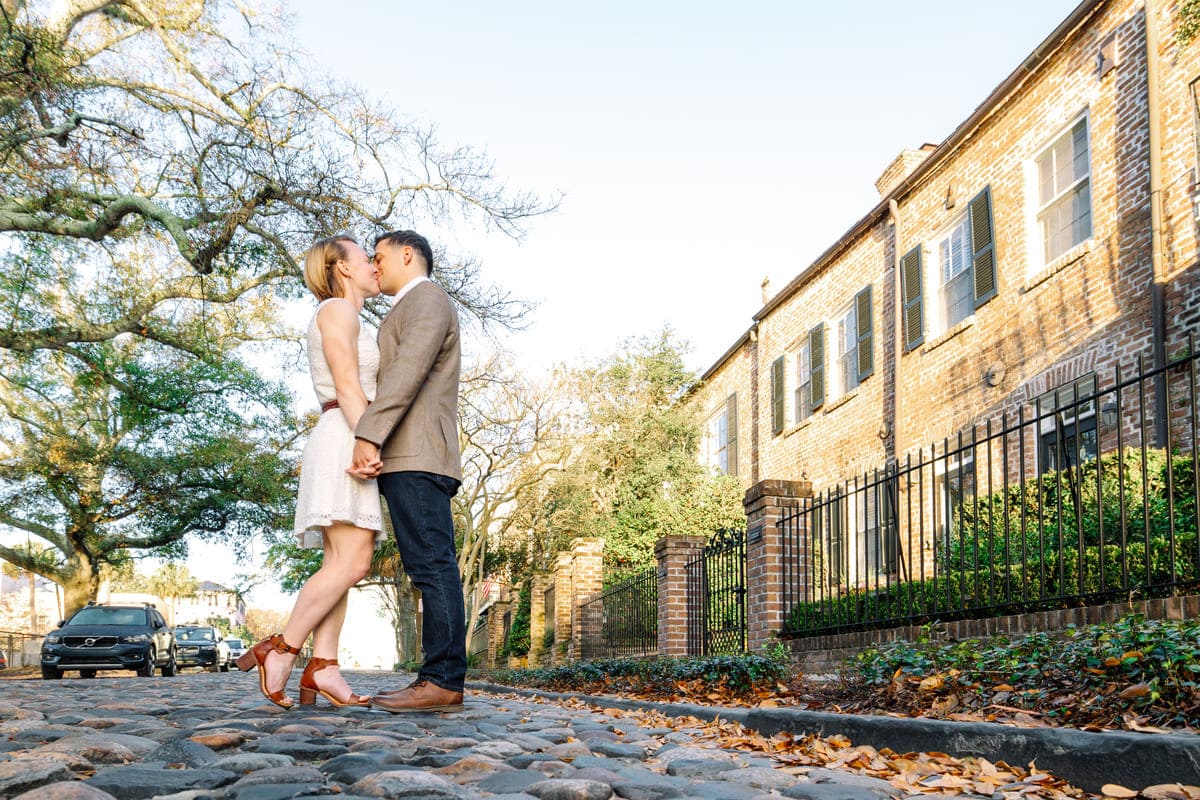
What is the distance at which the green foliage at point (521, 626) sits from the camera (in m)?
21.5

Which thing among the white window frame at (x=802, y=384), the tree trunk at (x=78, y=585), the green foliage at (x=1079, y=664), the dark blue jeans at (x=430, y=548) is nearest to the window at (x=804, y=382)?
the white window frame at (x=802, y=384)

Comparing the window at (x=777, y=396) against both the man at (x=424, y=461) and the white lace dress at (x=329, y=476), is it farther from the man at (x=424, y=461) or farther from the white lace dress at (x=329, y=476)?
the white lace dress at (x=329, y=476)

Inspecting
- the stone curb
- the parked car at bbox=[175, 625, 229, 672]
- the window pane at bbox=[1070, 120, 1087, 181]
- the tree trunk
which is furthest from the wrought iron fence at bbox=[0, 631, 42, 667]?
the stone curb

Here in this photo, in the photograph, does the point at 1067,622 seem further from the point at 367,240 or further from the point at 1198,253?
the point at 367,240

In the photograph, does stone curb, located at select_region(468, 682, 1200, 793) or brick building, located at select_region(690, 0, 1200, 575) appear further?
brick building, located at select_region(690, 0, 1200, 575)

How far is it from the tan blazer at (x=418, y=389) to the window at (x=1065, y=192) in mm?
9703

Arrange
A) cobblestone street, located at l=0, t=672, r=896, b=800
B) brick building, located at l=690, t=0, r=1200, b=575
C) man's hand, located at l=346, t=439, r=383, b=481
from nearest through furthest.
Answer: cobblestone street, located at l=0, t=672, r=896, b=800 < man's hand, located at l=346, t=439, r=383, b=481 < brick building, located at l=690, t=0, r=1200, b=575

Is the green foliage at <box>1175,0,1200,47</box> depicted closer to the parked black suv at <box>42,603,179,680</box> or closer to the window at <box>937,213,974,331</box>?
the window at <box>937,213,974,331</box>

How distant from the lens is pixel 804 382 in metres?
20.2

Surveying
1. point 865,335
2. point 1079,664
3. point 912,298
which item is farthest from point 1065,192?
point 1079,664

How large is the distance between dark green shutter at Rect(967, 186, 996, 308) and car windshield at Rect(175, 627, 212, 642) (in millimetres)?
28956

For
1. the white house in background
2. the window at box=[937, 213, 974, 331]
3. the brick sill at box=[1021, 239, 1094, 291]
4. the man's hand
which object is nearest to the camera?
the man's hand

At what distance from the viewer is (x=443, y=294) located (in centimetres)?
475

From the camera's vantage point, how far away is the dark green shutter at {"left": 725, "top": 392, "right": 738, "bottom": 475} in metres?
23.8
